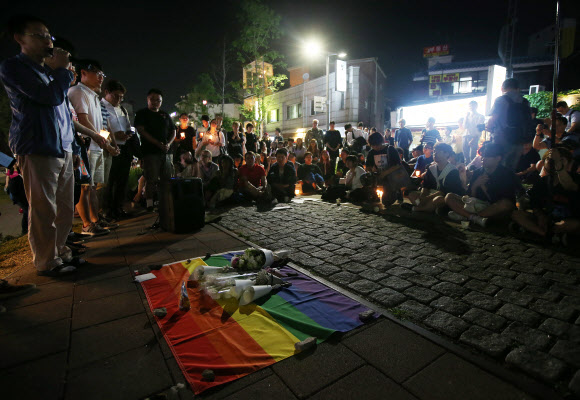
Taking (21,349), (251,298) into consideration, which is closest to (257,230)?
(251,298)

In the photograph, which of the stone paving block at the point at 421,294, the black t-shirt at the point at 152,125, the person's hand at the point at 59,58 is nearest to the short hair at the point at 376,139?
the black t-shirt at the point at 152,125

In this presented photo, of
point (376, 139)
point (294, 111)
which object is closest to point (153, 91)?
point (376, 139)

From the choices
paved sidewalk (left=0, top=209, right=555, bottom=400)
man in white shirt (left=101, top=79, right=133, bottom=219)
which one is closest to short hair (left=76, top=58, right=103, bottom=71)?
man in white shirt (left=101, top=79, right=133, bottom=219)

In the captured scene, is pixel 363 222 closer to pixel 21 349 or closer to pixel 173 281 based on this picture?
pixel 173 281

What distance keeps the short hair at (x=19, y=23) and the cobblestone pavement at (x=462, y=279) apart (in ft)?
11.6

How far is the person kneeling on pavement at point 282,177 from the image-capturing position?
27.8ft

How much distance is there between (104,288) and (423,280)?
3.23 metres

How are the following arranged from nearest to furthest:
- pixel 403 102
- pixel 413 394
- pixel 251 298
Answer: pixel 413 394 → pixel 251 298 → pixel 403 102

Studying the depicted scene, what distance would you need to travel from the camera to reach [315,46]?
18.2 meters

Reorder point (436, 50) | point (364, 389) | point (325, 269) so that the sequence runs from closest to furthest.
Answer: point (364, 389), point (325, 269), point (436, 50)

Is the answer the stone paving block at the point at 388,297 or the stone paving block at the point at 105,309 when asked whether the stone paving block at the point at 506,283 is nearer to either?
the stone paving block at the point at 388,297

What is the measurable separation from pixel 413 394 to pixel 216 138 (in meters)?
9.24

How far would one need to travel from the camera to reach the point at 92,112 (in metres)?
4.69

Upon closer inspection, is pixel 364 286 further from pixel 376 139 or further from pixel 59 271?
pixel 376 139
